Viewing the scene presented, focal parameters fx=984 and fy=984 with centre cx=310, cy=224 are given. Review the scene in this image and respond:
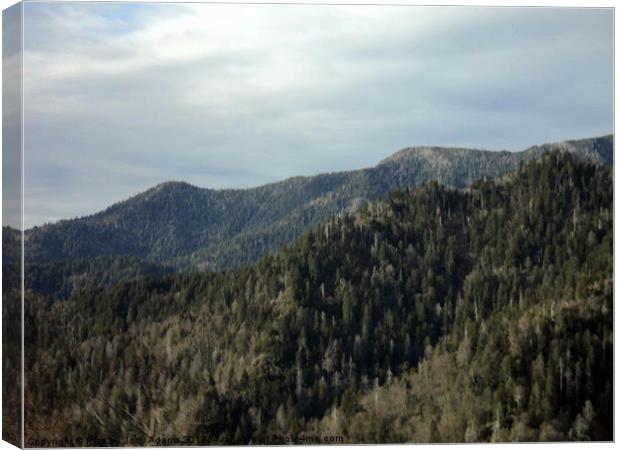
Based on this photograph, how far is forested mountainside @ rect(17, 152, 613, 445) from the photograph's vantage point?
3006cm

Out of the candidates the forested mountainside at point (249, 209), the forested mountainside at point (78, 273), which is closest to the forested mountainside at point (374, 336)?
the forested mountainside at point (78, 273)

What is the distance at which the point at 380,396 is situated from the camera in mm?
30969

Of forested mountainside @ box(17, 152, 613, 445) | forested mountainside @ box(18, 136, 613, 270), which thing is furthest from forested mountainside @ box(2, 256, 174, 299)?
forested mountainside @ box(17, 152, 613, 445)

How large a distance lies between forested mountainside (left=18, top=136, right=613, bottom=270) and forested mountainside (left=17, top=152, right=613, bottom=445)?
0.56m

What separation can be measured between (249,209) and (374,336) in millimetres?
5880

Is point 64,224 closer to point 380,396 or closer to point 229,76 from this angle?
point 229,76

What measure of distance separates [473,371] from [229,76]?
11.9 metres

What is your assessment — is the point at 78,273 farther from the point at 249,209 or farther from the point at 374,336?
the point at 374,336

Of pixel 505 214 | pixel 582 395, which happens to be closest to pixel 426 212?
pixel 505 214

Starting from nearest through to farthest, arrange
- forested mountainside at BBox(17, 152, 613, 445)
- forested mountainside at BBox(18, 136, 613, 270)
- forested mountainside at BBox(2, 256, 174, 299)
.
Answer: forested mountainside at BBox(2, 256, 174, 299), forested mountainside at BBox(17, 152, 613, 445), forested mountainside at BBox(18, 136, 613, 270)

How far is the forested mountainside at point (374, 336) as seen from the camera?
3006 cm

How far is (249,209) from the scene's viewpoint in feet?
107

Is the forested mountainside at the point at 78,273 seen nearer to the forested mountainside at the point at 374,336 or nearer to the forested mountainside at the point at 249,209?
the forested mountainside at the point at 249,209

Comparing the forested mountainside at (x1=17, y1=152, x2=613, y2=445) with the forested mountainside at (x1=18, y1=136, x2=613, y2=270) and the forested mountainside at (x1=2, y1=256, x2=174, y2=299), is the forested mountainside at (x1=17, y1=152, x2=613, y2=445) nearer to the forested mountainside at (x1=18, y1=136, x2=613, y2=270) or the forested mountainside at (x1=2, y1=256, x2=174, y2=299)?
the forested mountainside at (x1=2, y1=256, x2=174, y2=299)
